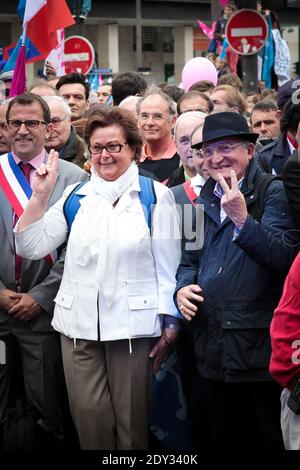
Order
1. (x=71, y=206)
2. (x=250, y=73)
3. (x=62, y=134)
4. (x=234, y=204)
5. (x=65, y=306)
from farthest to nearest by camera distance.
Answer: (x=250, y=73) < (x=62, y=134) < (x=71, y=206) < (x=65, y=306) < (x=234, y=204)

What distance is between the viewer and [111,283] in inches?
183

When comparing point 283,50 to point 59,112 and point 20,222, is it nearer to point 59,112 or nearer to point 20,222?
point 59,112

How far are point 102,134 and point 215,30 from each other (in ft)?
38.1

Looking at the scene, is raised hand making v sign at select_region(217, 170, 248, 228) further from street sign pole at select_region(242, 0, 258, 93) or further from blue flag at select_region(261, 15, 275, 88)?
blue flag at select_region(261, 15, 275, 88)

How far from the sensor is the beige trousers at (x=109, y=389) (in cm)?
472

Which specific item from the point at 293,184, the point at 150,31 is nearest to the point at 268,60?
the point at 293,184

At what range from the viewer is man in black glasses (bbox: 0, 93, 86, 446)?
522cm

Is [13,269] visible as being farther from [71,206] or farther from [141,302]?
[141,302]

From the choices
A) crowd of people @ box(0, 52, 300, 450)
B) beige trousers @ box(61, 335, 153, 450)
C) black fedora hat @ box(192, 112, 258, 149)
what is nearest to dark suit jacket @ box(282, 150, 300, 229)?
crowd of people @ box(0, 52, 300, 450)

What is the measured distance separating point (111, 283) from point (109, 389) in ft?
1.96

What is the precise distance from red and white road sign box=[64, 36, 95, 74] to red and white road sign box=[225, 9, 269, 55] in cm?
210

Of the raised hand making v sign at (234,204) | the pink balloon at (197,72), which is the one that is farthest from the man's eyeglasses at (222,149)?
the pink balloon at (197,72)

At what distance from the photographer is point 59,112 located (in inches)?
243
